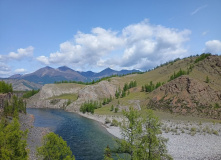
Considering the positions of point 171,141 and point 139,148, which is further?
point 171,141

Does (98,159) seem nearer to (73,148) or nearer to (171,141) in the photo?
(73,148)

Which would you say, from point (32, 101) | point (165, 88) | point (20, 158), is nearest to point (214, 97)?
point (165, 88)

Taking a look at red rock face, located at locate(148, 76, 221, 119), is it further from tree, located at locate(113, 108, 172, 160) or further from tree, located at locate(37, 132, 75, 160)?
tree, located at locate(37, 132, 75, 160)

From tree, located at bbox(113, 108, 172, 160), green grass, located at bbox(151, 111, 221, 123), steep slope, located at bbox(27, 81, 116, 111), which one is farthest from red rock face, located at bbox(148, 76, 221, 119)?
tree, located at bbox(113, 108, 172, 160)

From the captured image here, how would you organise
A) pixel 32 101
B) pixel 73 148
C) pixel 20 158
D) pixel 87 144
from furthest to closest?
pixel 32 101 → pixel 87 144 → pixel 73 148 → pixel 20 158

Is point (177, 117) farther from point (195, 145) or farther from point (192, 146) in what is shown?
point (192, 146)

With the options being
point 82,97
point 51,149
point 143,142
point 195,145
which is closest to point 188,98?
point 195,145

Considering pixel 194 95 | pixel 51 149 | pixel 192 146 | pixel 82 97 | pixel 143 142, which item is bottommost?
pixel 192 146

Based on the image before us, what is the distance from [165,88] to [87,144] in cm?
8361

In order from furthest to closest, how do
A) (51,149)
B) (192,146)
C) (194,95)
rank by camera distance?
1. (194,95)
2. (192,146)
3. (51,149)

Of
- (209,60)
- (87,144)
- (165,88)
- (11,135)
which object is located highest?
(209,60)

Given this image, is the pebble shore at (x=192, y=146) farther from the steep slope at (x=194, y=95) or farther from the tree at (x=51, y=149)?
the steep slope at (x=194, y=95)

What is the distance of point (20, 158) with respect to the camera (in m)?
22.3

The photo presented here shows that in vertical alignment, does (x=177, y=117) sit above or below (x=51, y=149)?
below
